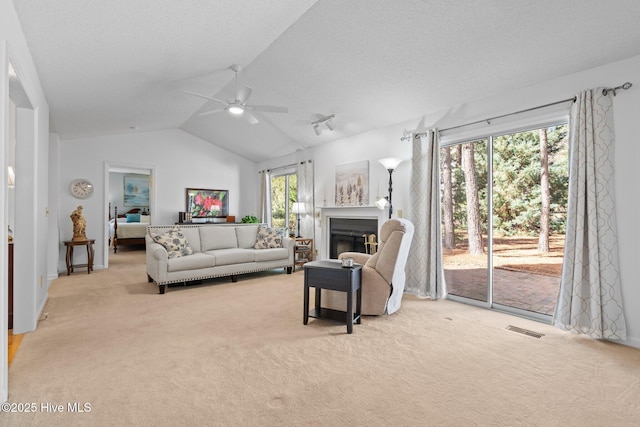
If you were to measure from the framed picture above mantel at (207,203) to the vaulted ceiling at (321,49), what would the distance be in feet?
10.1

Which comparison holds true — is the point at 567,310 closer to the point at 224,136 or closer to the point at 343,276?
the point at 343,276

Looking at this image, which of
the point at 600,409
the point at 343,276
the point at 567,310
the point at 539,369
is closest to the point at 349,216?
the point at 343,276

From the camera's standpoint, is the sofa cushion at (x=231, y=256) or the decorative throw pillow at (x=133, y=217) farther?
the decorative throw pillow at (x=133, y=217)

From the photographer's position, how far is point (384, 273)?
339cm

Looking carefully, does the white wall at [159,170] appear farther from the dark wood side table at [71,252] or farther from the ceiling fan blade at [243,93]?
the ceiling fan blade at [243,93]

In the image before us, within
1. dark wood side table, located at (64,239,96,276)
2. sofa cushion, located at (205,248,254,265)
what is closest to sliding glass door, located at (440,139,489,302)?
sofa cushion, located at (205,248,254,265)

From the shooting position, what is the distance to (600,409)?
191cm

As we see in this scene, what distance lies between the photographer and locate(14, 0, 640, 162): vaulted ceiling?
2541 mm

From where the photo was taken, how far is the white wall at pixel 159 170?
632 cm

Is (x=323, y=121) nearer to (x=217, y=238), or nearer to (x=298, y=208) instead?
(x=298, y=208)

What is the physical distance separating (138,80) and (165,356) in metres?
3.18

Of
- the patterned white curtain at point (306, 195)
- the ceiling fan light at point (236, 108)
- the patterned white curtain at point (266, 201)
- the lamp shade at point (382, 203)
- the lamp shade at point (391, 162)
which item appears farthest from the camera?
the patterned white curtain at point (266, 201)

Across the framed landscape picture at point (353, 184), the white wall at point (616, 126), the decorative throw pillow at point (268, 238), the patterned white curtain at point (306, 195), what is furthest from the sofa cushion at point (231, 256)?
the white wall at point (616, 126)

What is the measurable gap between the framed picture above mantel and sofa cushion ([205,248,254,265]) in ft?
9.49
